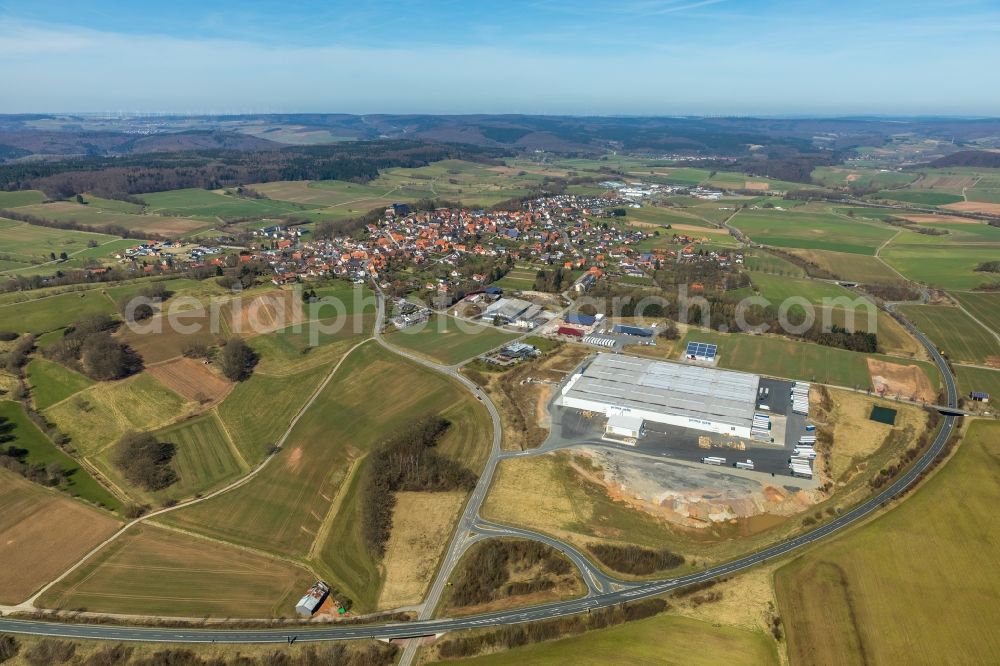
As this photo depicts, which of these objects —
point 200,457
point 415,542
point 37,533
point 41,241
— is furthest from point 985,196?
point 41,241

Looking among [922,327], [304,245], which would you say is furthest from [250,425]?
[922,327]

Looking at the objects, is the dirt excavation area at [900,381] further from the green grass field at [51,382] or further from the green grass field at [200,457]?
the green grass field at [51,382]

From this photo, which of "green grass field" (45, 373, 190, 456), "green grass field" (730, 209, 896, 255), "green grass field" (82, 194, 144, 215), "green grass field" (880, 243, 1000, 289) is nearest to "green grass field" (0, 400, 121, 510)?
"green grass field" (45, 373, 190, 456)

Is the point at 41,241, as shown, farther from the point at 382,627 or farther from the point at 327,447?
the point at 382,627

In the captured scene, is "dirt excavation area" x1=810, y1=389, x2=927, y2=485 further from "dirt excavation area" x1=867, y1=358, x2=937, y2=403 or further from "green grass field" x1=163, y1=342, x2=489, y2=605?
"green grass field" x1=163, y1=342, x2=489, y2=605

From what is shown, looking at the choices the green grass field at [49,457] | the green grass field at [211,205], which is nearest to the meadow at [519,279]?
the green grass field at [49,457]

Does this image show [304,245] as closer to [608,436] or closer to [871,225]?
[608,436]

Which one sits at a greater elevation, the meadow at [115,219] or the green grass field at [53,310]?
the meadow at [115,219]

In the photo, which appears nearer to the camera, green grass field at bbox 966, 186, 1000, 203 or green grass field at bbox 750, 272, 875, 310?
green grass field at bbox 750, 272, 875, 310
